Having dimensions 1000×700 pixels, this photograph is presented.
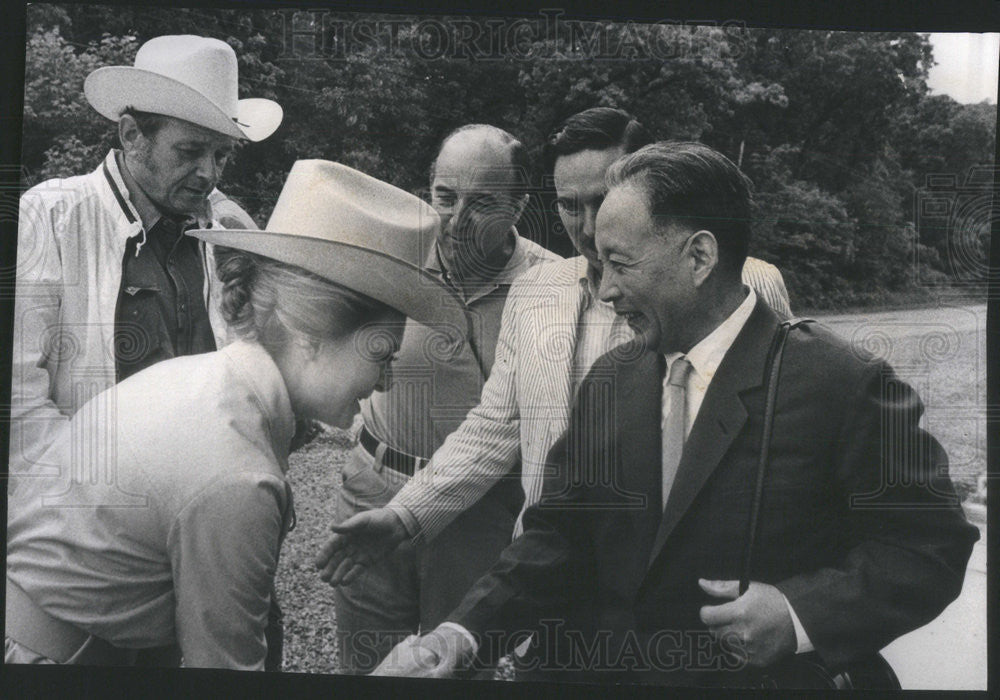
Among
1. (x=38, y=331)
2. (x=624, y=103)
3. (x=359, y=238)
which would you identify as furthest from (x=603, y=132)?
(x=38, y=331)

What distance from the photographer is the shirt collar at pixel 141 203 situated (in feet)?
15.6

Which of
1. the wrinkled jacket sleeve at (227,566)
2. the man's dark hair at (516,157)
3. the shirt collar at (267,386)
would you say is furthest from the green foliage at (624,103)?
the wrinkled jacket sleeve at (227,566)

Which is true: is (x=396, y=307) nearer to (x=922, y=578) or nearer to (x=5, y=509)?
(x=5, y=509)

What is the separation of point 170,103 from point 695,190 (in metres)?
2.38

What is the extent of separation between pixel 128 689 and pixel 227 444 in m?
1.25

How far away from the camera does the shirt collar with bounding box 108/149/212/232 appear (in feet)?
15.6

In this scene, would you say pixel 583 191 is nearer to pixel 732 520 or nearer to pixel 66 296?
pixel 732 520

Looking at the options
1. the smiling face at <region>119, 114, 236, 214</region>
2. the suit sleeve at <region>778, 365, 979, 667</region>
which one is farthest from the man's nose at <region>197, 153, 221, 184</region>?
the suit sleeve at <region>778, 365, 979, 667</region>

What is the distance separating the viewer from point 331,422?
469 centimetres

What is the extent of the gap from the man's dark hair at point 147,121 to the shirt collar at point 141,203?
0.16 meters

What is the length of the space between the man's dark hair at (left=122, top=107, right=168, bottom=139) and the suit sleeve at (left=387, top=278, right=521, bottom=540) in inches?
70.1

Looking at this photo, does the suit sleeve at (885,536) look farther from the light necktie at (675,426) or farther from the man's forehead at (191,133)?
the man's forehead at (191,133)

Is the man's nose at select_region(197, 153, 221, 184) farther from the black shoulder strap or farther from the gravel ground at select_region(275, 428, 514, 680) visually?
the black shoulder strap

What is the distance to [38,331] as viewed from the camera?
4758 millimetres
